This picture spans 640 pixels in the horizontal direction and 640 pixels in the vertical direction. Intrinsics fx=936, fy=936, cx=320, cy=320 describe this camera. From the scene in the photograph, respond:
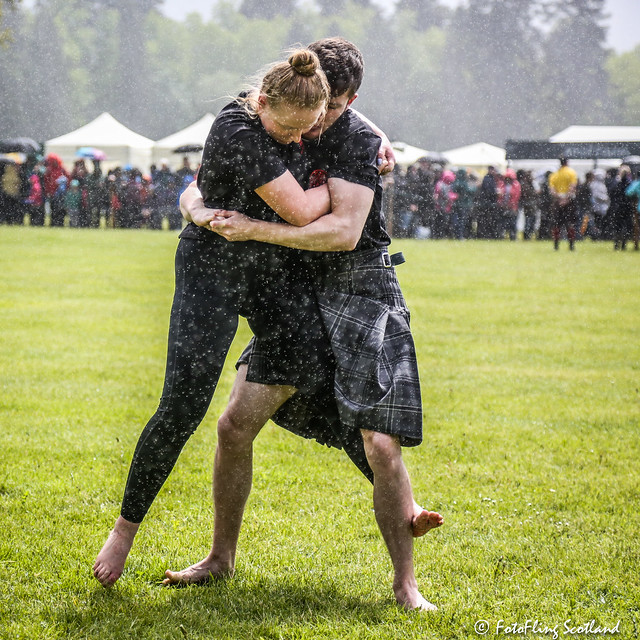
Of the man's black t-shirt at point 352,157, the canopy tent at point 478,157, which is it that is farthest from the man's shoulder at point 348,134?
the canopy tent at point 478,157

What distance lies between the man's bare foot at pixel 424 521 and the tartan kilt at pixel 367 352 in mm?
248

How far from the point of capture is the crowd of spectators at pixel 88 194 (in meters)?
26.7

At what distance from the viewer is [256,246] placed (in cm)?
328

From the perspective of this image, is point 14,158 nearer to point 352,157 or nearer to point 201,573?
point 201,573

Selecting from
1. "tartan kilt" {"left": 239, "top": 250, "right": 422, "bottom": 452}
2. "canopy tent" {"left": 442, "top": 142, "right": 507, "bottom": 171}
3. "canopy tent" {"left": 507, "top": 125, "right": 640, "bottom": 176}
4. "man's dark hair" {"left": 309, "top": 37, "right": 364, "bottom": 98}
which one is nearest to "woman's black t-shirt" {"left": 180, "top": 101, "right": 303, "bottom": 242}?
"man's dark hair" {"left": 309, "top": 37, "right": 364, "bottom": 98}

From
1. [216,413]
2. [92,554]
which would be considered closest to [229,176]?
[92,554]

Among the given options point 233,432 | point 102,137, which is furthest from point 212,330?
point 102,137

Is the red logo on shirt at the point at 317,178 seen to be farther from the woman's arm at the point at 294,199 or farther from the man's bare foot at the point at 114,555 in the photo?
the man's bare foot at the point at 114,555

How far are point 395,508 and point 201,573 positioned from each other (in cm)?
81

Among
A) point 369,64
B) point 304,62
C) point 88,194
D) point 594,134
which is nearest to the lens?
point 304,62

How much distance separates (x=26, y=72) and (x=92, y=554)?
6544cm

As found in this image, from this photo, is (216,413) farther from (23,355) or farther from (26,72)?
(26,72)

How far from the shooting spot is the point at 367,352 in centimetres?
329

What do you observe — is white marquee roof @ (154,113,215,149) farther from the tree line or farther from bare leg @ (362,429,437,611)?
the tree line
